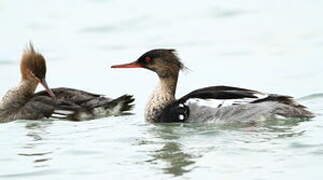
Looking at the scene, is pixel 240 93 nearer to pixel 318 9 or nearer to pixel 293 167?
pixel 293 167

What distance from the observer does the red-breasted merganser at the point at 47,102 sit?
503 inches

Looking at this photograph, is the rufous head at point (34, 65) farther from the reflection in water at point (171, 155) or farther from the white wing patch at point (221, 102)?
the reflection in water at point (171, 155)

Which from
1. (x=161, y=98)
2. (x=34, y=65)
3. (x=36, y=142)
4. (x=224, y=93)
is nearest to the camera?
(x=36, y=142)

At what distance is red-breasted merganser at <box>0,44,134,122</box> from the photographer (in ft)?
41.9

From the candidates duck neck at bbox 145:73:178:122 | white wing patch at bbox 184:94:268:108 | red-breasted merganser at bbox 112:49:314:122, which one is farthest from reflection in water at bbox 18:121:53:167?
white wing patch at bbox 184:94:268:108

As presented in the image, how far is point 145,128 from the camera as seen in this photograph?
461 inches

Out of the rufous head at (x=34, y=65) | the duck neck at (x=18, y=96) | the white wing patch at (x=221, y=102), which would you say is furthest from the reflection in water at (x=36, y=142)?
the white wing patch at (x=221, y=102)

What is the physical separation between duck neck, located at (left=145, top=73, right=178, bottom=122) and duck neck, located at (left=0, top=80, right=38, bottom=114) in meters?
1.81

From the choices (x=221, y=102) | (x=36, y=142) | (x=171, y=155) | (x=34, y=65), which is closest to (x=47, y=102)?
(x=34, y=65)

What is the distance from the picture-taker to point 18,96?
1332 cm

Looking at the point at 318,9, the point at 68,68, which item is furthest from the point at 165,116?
the point at 318,9

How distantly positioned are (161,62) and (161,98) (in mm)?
437

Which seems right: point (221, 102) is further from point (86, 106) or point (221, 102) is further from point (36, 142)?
point (36, 142)

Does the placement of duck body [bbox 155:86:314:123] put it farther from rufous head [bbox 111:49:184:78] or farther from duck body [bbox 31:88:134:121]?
duck body [bbox 31:88:134:121]
